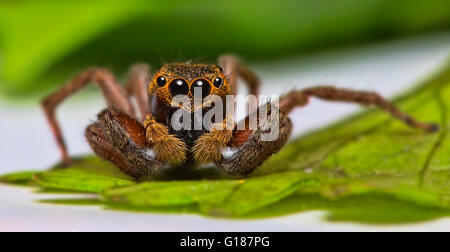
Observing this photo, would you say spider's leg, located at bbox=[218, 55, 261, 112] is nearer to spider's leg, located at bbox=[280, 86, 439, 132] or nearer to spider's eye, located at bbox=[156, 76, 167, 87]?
spider's leg, located at bbox=[280, 86, 439, 132]

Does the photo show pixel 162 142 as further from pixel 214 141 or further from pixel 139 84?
pixel 139 84

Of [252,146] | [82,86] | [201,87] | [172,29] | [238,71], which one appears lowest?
[252,146]

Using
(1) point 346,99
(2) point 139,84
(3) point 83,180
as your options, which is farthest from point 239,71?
(3) point 83,180

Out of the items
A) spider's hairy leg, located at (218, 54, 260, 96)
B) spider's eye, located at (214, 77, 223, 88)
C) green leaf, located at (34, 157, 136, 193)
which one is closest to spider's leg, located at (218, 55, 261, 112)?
spider's hairy leg, located at (218, 54, 260, 96)

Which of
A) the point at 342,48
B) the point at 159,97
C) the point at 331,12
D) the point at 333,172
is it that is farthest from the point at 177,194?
the point at 342,48

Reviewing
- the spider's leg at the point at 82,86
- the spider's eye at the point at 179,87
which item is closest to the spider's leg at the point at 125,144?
the spider's eye at the point at 179,87

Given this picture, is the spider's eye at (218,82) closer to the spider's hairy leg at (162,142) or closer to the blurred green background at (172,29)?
the spider's hairy leg at (162,142)
